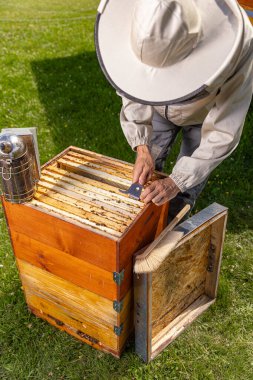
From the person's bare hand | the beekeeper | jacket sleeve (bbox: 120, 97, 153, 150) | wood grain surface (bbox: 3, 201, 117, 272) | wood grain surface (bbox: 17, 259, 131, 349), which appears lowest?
wood grain surface (bbox: 17, 259, 131, 349)

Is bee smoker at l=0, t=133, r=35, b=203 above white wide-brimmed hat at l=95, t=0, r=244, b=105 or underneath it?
underneath

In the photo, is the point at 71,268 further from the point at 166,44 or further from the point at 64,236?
the point at 166,44

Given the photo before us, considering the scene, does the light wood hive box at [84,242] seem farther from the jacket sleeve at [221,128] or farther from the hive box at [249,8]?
the hive box at [249,8]

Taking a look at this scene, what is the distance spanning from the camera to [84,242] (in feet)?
9.21

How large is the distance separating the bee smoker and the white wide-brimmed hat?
0.81 meters

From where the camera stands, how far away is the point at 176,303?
3652mm

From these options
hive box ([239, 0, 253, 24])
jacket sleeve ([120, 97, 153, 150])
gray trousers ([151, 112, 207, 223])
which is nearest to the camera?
jacket sleeve ([120, 97, 153, 150])

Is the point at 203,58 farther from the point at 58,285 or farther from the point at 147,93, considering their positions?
the point at 58,285

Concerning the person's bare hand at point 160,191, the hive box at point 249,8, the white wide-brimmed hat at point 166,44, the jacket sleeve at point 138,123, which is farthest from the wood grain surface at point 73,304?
the hive box at point 249,8

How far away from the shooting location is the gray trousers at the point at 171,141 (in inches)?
142

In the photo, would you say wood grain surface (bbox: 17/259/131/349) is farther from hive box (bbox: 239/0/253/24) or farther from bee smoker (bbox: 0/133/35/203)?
hive box (bbox: 239/0/253/24)

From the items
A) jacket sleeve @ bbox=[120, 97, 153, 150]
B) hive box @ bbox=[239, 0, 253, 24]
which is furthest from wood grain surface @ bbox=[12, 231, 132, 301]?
hive box @ bbox=[239, 0, 253, 24]

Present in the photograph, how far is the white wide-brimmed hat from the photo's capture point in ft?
6.93

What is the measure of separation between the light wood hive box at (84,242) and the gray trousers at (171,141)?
1.78ft
